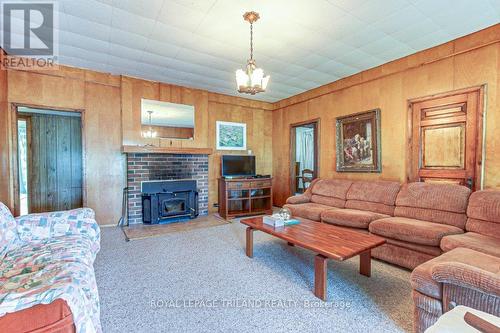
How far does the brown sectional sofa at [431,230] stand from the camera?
1.34 meters

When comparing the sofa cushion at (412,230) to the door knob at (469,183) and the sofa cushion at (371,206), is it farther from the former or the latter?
the door knob at (469,183)

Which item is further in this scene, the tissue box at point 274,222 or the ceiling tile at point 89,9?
the tissue box at point 274,222

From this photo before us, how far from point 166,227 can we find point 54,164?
312 centimetres

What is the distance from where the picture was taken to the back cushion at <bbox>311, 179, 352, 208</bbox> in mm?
3913

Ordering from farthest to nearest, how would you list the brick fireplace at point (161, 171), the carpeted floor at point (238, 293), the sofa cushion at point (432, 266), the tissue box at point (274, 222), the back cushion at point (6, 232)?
the brick fireplace at point (161, 171) < the tissue box at point (274, 222) < the back cushion at point (6, 232) < the carpeted floor at point (238, 293) < the sofa cushion at point (432, 266)

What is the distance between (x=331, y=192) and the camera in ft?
13.4

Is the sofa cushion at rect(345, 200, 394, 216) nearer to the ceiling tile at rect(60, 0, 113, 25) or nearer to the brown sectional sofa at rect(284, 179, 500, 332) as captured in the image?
the brown sectional sofa at rect(284, 179, 500, 332)

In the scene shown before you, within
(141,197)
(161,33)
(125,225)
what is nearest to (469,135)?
(161,33)

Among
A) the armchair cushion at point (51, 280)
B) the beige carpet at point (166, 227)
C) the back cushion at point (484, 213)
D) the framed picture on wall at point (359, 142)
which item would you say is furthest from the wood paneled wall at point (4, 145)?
the back cushion at point (484, 213)

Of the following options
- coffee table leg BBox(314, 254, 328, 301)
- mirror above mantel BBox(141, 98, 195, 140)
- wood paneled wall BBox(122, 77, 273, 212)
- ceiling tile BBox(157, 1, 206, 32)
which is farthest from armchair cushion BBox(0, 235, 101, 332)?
mirror above mantel BBox(141, 98, 195, 140)

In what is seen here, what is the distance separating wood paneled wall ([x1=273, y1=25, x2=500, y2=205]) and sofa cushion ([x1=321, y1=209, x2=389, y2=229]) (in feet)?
3.28

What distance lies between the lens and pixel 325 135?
4715 millimetres

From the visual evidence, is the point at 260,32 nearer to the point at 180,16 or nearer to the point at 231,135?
the point at 180,16

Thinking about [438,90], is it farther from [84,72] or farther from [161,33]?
[84,72]
